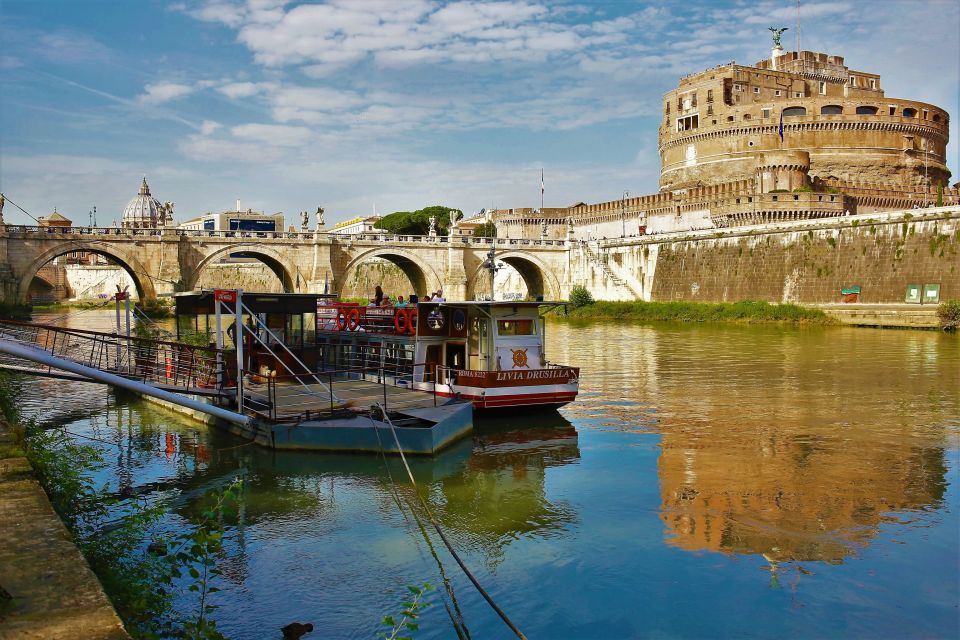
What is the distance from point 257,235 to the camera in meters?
52.6

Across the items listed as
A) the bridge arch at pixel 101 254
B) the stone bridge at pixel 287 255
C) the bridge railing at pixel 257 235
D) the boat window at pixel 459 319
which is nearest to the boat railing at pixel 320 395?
the boat window at pixel 459 319

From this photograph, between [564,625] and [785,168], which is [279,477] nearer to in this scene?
[564,625]

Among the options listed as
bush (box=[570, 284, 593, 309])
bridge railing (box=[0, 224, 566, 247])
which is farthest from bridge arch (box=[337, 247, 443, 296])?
bush (box=[570, 284, 593, 309])

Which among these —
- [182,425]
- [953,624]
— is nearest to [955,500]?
[953,624]

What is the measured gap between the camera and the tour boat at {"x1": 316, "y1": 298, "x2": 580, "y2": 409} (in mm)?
16750

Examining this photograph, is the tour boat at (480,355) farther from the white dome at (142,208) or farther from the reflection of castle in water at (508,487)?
the white dome at (142,208)

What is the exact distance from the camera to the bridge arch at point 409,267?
5600 centimetres

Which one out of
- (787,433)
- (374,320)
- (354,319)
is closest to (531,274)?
(354,319)

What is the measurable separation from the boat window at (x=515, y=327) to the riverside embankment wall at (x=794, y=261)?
29.0m

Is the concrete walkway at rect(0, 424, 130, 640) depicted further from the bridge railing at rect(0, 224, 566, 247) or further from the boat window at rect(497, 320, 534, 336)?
the bridge railing at rect(0, 224, 566, 247)

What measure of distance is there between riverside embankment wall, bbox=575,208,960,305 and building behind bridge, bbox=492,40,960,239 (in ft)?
16.2

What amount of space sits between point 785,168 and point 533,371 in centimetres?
4775

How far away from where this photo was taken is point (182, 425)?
55.9ft

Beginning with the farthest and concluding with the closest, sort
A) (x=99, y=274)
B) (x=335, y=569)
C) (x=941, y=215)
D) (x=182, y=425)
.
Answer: (x=99, y=274), (x=941, y=215), (x=182, y=425), (x=335, y=569)
